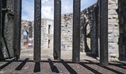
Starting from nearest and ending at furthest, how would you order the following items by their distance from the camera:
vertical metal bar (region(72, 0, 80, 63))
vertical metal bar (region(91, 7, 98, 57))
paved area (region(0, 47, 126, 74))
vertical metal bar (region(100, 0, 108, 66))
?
paved area (region(0, 47, 126, 74)) < vertical metal bar (region(100, 0, 108, 66)) < vertical metal bar (region(72, 0, 80, 63)) < vertical metal bar (region(91, 7, 98, 57))

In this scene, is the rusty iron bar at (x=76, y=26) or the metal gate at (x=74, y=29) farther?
the rusty iron bar at (x=76, y=26)

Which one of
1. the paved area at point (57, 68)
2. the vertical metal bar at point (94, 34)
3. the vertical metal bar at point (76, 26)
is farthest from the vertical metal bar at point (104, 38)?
the vertical metal bar at point (94, 34)

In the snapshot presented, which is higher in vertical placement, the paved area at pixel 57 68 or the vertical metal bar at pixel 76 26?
the vertical metal bar at pixel 76 26

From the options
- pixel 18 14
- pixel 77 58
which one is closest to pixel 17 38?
pixel 18 14

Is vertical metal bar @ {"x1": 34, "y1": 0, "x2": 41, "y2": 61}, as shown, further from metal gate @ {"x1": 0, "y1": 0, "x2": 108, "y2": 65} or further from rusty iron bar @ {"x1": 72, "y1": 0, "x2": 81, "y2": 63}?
rusty iron bar @ {"x1": 72, "y1": 0, "x2": 81, "y2": 63}

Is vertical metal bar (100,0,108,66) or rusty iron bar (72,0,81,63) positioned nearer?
vertical metal bar (100,0,108,66)

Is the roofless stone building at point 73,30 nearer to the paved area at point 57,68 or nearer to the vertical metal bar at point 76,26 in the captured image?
the vertical metal bar at point 76,26

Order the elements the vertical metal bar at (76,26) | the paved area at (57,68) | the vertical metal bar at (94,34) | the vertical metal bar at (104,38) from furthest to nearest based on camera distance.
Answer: the vertical metal bar at (94,34) < the vertical metal bar at (76,26) < the vertical metal bar at (104,38) < the paved area at (57,68)

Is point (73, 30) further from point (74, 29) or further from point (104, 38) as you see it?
point (104, 38)

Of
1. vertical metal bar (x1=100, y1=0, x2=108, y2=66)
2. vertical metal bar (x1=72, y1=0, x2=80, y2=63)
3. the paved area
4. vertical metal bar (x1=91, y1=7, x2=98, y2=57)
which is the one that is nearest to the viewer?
the paved area

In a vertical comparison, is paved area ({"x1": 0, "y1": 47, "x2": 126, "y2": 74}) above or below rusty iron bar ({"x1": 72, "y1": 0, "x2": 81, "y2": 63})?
below

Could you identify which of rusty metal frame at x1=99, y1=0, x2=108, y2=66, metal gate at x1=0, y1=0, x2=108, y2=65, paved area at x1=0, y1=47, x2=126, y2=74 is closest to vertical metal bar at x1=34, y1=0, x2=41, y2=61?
metal gate at x1=0, y1=0, x2=108, y2=65

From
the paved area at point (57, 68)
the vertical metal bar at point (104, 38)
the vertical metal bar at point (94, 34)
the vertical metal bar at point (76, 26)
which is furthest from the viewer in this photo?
the vertical metal bar at point (94, 34)

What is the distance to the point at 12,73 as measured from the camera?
243 centimetres
